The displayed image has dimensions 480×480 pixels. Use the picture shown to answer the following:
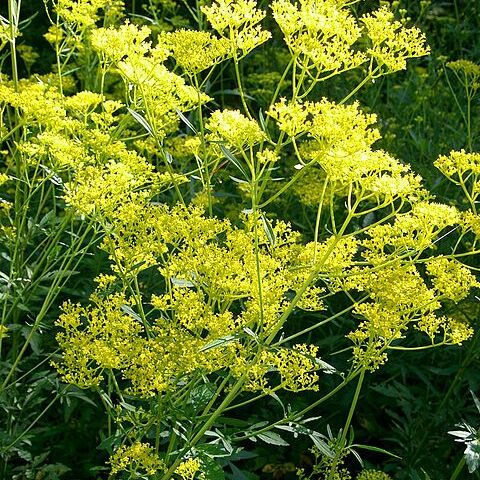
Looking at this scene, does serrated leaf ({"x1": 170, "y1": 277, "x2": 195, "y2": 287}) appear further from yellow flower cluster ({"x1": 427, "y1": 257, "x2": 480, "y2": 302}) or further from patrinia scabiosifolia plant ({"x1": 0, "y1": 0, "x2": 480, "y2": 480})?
yellow flower cluster ({"x1": 427, "y1": 257, "x2": 480, "y2": 302})

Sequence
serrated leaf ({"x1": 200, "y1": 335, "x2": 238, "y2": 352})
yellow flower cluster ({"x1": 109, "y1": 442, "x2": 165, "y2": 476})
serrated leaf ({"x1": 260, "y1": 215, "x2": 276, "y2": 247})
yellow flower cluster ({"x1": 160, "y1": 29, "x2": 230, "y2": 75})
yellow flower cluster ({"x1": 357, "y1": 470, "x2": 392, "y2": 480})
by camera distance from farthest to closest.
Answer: yellow flower cluster ({"x1": 357, "y1": 470, "x2": 392, "y2": 480}) < yellow flower cluster ({"x1": 160, "y1": 29, "x2": 230, "y2": 75}) < yellow flower cluster ({"x1": 109, "y1": 442, "x2": 165, "y2": 476}) < serrated leaf ({"x1": 260, "y1": 215, "x2": 276, "y2": 247}) < serrated leaf ({"x1": 200, "y1": 335, "x2": 238, "y2": 352})

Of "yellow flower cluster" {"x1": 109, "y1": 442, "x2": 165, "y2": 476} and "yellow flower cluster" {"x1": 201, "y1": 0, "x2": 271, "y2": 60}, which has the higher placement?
"yellow flower cluster" {"x1": 201, "y1": 0, "x2": 271, "y2": 60}

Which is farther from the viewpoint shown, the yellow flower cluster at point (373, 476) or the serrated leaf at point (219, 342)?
the yellow flower cluster at point (373, 476)

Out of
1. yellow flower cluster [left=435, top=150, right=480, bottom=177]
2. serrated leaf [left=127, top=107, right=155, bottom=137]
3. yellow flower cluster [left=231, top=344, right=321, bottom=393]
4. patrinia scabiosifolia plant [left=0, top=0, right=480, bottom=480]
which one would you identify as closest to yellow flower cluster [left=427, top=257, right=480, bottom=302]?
patrinia scabiosifolia plant [left=0, top=0, right=480, bottom=480]

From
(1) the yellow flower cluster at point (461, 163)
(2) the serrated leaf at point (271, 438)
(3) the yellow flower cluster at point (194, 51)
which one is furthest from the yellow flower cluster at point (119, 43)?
(2) the serrated leaf at point (271, 438)

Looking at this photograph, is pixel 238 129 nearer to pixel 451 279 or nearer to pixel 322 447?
pixel 451 279

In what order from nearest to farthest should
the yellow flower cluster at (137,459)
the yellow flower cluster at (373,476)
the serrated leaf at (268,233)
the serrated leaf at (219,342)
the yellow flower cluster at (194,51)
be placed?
1. the serrated leaf at (219,342)
2. the serrated leaf at (268,233)
3. the yellow flower cluster at (137,459)
4. the yellow flower cluster at (194,51)
5. the yellow flower cluster at (373,476)

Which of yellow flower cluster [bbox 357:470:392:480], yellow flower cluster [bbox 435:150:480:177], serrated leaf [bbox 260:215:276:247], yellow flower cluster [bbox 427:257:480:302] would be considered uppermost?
yellow flower cluster [bbox 435:150:480:177]

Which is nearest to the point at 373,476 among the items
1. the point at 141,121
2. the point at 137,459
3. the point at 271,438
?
the point at 271,438

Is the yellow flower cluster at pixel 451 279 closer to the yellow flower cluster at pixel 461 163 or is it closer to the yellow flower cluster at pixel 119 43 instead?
the yellow flower cluster at pixel 461 163

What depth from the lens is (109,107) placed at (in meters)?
4.07

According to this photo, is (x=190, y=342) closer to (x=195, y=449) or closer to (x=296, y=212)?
(x=195, y=449)

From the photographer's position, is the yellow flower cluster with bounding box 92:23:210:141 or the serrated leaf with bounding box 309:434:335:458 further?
the yellow flower cluster with bounding box 92:23:210:141

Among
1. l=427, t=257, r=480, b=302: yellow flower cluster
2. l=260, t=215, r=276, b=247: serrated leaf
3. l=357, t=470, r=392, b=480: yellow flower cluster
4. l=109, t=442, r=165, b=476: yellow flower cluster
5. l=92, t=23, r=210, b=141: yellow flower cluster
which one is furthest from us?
l=357, t=470, r=392, b=480: yellow flower cluster
